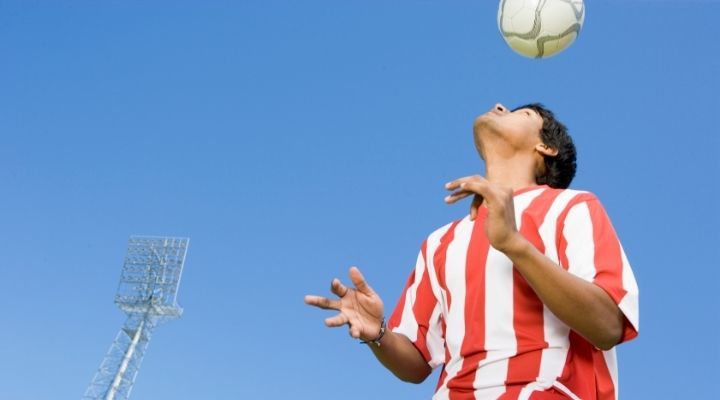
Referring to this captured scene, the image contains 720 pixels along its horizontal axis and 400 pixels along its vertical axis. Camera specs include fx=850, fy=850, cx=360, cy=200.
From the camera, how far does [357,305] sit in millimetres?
3561

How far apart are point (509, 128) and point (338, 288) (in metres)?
1.17

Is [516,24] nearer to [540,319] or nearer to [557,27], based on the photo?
[557,27]

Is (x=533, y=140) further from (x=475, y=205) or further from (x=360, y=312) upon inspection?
(x=360, y=312)

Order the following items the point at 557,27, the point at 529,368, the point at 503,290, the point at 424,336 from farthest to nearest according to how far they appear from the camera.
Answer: the point at 557,27
the point at 424,336
the point at 503,290
the point at 529,368

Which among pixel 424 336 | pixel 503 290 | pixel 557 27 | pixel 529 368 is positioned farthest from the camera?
pixel 557 27

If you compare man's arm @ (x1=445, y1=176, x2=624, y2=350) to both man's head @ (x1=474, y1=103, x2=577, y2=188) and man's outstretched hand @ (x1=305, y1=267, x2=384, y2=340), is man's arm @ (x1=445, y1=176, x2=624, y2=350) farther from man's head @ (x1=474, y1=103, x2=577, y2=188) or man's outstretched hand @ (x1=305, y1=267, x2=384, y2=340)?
man's head @ (x1=474, y1=103, x2=577, y2=188)

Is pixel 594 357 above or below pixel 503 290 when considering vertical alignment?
below

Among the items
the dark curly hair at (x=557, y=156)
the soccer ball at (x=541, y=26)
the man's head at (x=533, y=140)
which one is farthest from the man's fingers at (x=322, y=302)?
the soccer ball at (x=541, y=26)

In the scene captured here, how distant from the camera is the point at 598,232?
3295 millimetres

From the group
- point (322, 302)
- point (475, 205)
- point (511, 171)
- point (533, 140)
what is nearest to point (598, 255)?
point (475, 205)

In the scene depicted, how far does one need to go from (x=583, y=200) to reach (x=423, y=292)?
0.92m

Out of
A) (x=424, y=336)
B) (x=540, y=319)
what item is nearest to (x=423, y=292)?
(x=424, y=336)

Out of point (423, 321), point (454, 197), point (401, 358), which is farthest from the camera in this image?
point (423, 321)

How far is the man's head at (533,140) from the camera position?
4012mm
